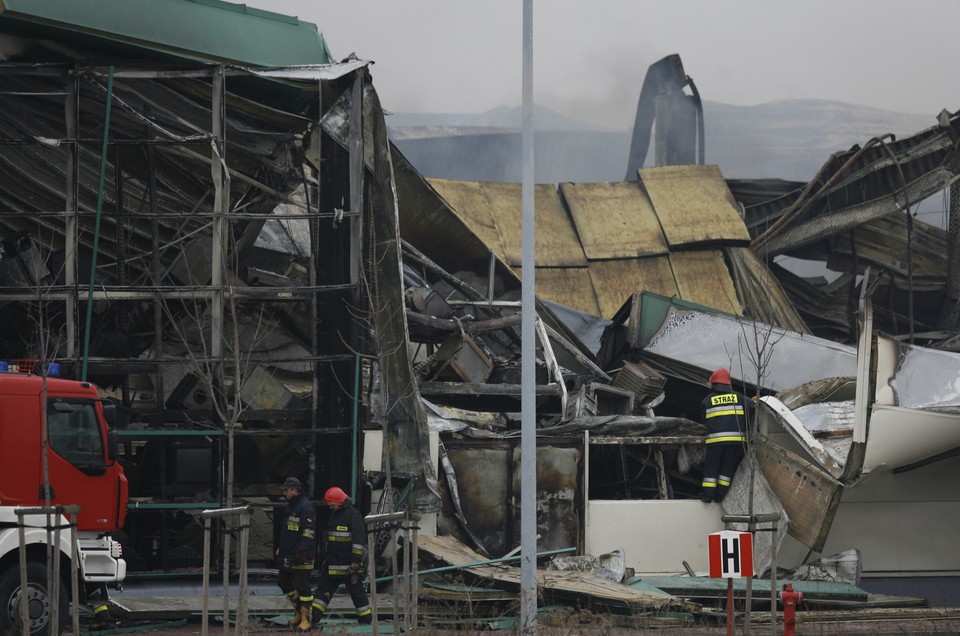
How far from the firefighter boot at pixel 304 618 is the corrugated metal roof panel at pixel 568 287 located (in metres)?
13.6

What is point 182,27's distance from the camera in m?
15.4

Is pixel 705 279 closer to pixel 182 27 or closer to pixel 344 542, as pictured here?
pixel 182 27

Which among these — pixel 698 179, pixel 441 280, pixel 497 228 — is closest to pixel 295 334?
pixel 441 280

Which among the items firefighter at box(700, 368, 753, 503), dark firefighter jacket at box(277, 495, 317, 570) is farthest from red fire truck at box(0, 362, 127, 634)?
firefighter at box(700, 368, 753, 503)

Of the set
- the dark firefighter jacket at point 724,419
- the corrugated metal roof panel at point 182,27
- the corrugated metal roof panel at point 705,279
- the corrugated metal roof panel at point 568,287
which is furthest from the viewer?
the corrugated metal roof panel at point 568,287

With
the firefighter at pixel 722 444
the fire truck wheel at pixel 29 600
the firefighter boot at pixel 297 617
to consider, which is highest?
the firefighter at pixel 722 444

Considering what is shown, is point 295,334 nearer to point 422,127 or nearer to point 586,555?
point 586,555

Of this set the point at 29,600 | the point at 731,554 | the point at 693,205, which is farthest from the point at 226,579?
the point at 693,205

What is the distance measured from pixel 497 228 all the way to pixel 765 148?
72.1ft

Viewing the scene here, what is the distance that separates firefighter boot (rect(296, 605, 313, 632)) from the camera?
12.2 meters

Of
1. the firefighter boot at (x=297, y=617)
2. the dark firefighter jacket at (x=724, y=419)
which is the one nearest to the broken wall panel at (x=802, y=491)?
the dark firefighter jacket at (x=724, y=419)

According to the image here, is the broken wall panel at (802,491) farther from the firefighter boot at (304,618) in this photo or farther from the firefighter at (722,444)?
the firefighter boot at (304,618)

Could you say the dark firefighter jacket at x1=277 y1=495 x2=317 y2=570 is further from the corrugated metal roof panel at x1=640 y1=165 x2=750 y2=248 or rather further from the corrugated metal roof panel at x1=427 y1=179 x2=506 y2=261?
the corrugated metal roof panel at x1=640 y1=165 x2=750 y2=248

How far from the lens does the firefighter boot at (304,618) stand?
39.9 feet
